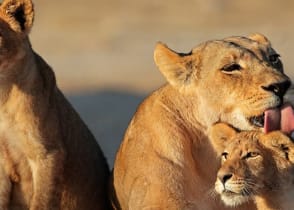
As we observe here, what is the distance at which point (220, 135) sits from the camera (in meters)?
6.11

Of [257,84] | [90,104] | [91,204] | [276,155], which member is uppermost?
[257,84]

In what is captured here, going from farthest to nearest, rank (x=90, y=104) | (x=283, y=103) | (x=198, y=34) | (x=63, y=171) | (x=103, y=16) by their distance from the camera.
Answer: (x=103, y=16) < (x=198, y=34) < (x=90, y=104) < (x=63, y=171) < (x=283, y=103)

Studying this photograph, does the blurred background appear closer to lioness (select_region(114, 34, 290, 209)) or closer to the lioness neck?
lioness (select_region(114, 34, 290, 209))

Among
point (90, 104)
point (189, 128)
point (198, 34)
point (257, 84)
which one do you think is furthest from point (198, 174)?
point (198, 34)

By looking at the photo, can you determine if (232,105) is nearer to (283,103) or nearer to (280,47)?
(283,103)

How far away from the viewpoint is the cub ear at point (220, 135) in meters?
6.07

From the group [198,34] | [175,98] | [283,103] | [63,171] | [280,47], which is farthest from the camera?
[198,34]

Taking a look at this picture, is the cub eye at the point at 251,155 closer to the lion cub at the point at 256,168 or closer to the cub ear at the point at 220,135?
the lion cub at the point at 256,168

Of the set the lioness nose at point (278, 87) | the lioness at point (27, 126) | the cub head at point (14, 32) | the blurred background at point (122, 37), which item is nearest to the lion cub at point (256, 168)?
the lioness nose at point (278, 87)

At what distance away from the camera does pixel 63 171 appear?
673 cm

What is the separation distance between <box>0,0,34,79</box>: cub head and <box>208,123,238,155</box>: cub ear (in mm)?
1151

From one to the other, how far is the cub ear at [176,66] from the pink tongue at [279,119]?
1.63ft

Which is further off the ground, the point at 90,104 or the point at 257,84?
the point at 257,84

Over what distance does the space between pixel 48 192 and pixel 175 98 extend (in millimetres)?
936
